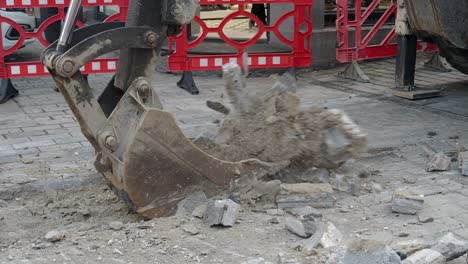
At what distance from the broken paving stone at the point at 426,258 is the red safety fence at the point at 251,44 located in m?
5.86

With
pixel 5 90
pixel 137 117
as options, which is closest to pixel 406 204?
pixel 137 117

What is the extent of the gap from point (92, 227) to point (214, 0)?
5.06m

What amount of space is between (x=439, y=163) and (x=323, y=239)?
2.14m

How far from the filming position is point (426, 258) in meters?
3.87

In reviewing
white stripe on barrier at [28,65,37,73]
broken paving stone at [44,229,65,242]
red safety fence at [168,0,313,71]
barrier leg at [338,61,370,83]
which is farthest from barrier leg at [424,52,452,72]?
broken paving stone at [44,229,65,242]

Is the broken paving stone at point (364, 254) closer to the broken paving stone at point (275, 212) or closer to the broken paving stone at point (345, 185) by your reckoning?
the broken paving stone at point (275, 212)

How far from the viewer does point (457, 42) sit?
6559mm

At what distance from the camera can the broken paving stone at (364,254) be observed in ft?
12.2

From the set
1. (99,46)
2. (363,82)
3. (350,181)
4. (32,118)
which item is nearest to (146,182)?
(99,46)

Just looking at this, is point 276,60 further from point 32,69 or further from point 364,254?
point 364,254

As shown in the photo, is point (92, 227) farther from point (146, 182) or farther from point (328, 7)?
point (328, 7)

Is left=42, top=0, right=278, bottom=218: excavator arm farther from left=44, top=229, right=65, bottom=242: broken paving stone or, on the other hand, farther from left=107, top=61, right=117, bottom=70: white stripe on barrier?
left=107, top=61, right=117, bottom=70: white stripe on barrier

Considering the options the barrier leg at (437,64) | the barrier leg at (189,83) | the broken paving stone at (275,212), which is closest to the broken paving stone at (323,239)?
the broken paving stone at (275,212)

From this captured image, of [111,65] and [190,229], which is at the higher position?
[111,65]
